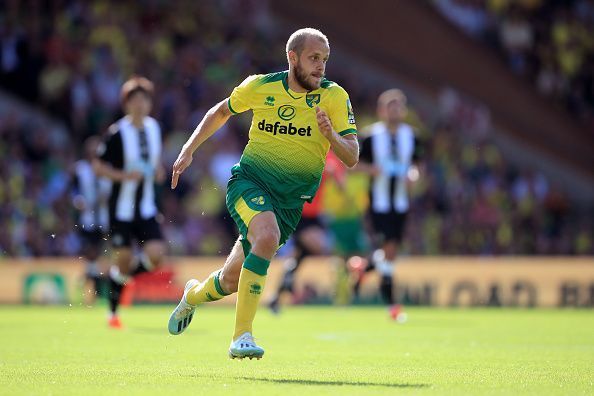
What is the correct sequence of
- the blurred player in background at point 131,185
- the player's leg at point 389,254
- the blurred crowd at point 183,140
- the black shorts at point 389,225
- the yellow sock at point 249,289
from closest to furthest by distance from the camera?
the yellow sock at point 249,289
the blurred player in background at point 131,185
the player's leg at point 389,254
the black shorts at point 389,225
the blurred crowd at point 183,140

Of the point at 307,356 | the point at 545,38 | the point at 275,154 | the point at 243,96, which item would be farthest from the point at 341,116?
the point at 545,38

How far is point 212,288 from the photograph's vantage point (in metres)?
9.55

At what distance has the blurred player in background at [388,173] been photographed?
16.5m

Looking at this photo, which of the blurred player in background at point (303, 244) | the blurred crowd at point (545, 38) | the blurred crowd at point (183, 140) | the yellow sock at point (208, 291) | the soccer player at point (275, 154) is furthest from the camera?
the blurred crowd at point (545, 38)

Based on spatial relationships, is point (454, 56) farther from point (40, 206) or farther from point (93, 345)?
point (93, 345)

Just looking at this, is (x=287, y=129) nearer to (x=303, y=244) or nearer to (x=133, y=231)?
(x=133, y=231)

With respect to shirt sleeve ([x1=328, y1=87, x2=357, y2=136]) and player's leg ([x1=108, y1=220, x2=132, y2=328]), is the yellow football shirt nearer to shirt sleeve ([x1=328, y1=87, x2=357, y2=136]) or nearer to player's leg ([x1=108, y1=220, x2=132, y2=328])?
shirt sleeve ([x1=328, y1=87, x2=357, y2=136])

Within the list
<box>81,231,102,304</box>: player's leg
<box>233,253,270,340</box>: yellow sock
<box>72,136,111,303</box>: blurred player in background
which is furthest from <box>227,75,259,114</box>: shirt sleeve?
<box>81,231,102,304</box>: player's leg

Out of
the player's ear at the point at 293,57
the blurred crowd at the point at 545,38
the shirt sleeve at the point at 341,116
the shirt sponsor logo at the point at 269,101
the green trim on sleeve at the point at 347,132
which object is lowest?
the green trim on sleeve at the point at 347,132

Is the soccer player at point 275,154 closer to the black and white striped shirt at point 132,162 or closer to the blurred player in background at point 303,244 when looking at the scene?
the black and white striped shirt at point 132,162

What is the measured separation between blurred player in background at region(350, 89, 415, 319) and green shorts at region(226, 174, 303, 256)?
7054mm

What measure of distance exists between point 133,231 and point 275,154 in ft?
17.0

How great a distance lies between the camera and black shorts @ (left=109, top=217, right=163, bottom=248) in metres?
14.1

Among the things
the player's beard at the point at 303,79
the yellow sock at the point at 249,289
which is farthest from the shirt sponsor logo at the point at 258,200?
the player's beard at the point at 303,79
